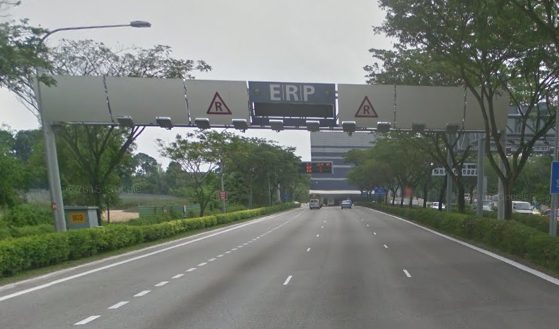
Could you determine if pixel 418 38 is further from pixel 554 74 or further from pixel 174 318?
pixel 174 318

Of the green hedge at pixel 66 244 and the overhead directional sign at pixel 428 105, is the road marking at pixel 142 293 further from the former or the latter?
the overhead directional sign at pixel 428 105

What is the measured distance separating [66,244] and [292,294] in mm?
10001

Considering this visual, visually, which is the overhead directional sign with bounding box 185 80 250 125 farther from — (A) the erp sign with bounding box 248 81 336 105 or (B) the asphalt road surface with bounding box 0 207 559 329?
(B) the asphalt road surface with bounding box 0 207 559 329

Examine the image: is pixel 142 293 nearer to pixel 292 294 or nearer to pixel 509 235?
pixel 292 294

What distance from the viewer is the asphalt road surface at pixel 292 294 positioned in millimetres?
7996

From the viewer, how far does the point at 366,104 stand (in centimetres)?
2217

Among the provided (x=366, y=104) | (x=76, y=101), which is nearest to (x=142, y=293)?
(x=76, y=101)

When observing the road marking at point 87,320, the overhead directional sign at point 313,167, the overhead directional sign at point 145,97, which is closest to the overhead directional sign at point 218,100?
the overhead directional sign at point 145,97

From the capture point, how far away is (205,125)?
21.4 m


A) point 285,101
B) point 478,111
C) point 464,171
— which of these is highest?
point 285,101

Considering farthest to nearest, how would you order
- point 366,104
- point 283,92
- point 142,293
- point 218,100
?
point 366,104 → point 283,92 → point 218,100 → point 142,293

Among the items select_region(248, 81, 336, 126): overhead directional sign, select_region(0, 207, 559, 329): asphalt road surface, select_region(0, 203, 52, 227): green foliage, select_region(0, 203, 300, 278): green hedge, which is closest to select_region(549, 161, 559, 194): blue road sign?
select_region(0, 207, 559, 329): asphalt road surface

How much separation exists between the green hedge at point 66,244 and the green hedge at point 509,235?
47.4 ft

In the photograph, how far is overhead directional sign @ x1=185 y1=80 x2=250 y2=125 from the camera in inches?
849
